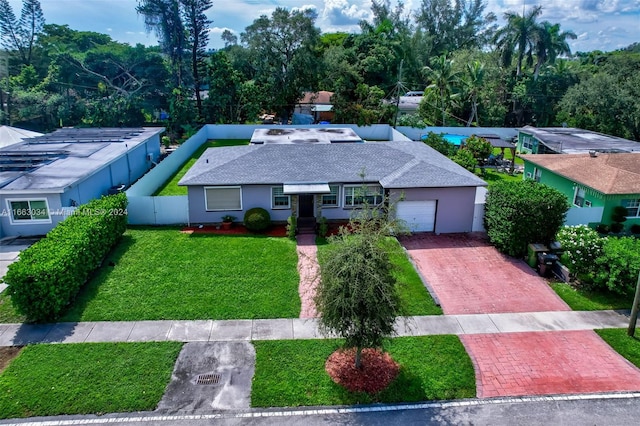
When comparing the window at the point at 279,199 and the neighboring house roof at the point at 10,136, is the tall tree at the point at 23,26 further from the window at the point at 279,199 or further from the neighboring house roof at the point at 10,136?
the window at the point at 279,199

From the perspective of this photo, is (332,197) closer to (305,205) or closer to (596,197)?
(305,205)

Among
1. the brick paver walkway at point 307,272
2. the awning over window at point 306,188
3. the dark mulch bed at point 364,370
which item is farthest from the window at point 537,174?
the dark mulch bed at point 364,370

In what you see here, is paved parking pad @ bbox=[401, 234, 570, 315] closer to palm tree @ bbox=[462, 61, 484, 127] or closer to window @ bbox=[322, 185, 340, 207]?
window @ bbox=[322, 185, 340, 207]

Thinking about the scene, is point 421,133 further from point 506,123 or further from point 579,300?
point 579,300

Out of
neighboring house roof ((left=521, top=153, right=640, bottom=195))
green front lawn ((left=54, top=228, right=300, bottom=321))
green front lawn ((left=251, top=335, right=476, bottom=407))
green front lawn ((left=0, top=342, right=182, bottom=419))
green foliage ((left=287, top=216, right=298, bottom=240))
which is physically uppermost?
neighboring house roof ((left=521, top=153, right=640, bottom=195))

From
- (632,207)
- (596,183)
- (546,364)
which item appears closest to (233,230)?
(546,364)

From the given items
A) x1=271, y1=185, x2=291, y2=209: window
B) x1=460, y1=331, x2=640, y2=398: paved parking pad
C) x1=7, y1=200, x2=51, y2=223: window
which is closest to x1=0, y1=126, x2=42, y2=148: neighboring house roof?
x1=7, y1=200, x2=51, y2=223: window

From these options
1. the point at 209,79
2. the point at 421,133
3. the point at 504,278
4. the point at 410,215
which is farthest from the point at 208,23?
the point at 504,278

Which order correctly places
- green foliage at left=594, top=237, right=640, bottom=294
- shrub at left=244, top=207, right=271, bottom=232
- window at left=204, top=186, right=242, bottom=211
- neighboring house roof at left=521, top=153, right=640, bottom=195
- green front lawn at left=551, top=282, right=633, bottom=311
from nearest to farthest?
green foliage at left=594, top=237, right=640, bottom=294
green front lawn at left=551, top=282, right=633, bottom=311
shrub at left=244, top=207, right=271, bottom=232
neighboring house roof at left=521, top=153, right=640, bottom=195
window at left=204, top=186, right=242, bottom=211
